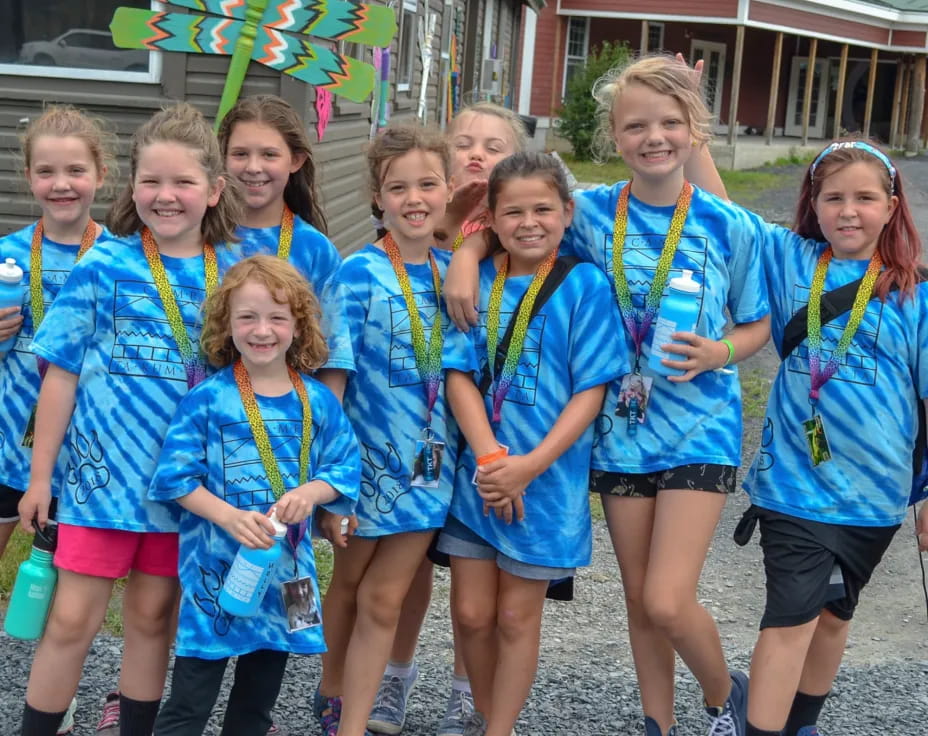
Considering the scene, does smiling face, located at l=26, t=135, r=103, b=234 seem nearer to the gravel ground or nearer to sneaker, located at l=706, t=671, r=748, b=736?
the gravel ground

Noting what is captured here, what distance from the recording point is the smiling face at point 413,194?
3.21 meters

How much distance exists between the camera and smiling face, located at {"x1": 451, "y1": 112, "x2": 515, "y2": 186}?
12.1 ft

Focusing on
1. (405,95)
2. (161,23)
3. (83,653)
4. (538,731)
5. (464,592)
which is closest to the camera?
(83,653)

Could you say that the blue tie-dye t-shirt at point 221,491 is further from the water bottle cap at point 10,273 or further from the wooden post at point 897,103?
the wooden post at point 897,103

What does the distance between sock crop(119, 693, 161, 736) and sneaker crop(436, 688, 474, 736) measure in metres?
0.93

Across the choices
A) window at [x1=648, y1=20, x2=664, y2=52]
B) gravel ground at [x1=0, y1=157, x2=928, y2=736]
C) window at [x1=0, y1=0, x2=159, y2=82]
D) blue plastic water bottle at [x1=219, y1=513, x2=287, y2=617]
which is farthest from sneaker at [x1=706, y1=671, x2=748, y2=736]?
window at [x1=648, y1=20, x2=664, y2=52]

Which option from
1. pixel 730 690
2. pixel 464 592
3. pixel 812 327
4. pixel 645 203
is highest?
pixel 645 203

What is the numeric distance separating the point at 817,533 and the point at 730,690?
57 centimetres

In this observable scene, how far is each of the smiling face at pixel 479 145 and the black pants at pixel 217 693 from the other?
5.24 ft

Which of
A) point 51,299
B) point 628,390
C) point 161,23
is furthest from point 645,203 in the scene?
point 161,23

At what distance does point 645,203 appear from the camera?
3244mm

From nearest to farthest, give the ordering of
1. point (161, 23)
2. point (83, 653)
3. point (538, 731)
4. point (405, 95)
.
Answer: point (83, 653), point (538, 731), point (161, 23), point (405, 95)

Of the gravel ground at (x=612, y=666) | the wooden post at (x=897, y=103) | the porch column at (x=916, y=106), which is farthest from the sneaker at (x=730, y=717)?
the wooden post at (x=897, y=103)

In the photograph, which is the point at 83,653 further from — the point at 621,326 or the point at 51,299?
the point at 621,326
